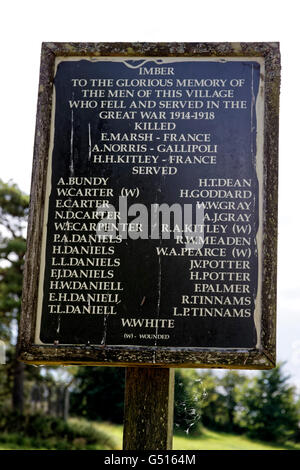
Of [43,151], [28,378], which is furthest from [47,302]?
[28,378]

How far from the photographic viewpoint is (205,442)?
16.4 meters

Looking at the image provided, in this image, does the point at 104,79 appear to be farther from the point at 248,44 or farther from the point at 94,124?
the point at 248,44

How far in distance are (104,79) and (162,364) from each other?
2136 mm

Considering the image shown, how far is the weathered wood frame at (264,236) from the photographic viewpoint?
13.7 feet

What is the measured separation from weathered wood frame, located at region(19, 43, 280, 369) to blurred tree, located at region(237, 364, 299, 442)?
1676 cm

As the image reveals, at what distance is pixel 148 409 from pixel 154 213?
1.34 metres

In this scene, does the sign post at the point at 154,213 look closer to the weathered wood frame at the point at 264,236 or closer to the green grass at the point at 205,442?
the weathered wood frame at the point at 264,236

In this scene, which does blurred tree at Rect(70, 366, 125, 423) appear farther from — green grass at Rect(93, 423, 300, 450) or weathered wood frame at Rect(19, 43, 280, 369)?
weathered wood frame at Rect(19, 43, 280, 369)

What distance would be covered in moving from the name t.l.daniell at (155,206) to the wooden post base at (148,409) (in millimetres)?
345

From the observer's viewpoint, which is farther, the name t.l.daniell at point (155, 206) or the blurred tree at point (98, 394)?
the blurred tree at point (98, 394)

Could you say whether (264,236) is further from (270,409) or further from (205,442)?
(270,409)

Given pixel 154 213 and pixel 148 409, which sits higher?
pixel 154 213

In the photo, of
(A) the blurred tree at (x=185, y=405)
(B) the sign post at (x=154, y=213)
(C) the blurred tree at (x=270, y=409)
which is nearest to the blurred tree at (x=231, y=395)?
(C) the blurred tree at (x=270, y=409)

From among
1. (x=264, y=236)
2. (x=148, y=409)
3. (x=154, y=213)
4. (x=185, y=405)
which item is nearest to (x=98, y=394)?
(x=185, y=405)
